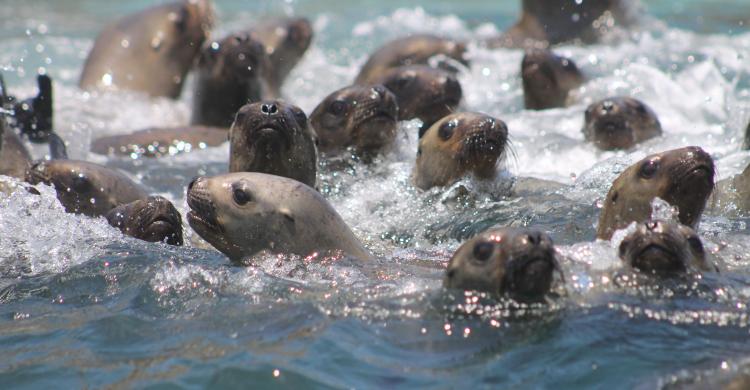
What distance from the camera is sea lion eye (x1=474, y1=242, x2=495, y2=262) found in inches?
196

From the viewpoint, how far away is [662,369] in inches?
174

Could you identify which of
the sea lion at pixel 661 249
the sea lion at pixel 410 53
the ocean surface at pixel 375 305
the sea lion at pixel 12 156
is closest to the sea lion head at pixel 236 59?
the ocean surface at pixel 375 305

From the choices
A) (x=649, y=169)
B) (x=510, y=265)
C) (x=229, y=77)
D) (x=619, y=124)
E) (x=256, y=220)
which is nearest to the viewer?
(x=510, y=265)

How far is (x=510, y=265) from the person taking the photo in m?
Result: 4.87

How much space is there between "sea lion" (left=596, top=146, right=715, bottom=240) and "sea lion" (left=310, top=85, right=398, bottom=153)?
2.11 metres

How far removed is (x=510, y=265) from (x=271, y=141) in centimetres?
225

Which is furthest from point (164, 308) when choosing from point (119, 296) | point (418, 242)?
point (418, 242)

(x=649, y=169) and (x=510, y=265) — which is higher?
(x=649, y=169)

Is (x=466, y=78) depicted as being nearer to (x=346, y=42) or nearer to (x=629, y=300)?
(x=346, y=42)

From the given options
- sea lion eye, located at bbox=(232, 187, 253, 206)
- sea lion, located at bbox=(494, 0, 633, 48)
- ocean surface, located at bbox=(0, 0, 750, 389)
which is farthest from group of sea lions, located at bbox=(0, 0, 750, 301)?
sea lion, located at bbox=(494, 0, 633, 48)

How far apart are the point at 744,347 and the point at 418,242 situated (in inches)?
95.6

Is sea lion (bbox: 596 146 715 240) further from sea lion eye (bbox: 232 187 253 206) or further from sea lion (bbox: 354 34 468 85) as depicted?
sea lion (bbox: 354 34 468 85)

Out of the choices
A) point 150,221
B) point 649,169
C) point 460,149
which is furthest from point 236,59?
point 649,169

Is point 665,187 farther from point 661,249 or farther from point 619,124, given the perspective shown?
point 619,124
